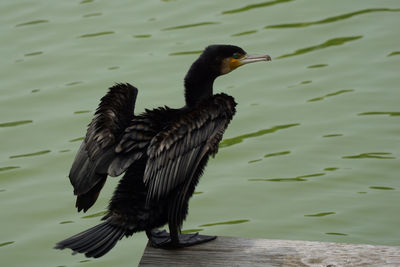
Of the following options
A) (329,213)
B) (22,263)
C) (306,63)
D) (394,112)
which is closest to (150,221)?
(22,263)

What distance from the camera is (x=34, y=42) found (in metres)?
7.95

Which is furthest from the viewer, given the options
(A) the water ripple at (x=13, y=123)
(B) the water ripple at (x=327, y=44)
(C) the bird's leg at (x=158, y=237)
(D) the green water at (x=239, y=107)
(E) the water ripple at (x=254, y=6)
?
(E) the water ripple at (x=254, y=6)

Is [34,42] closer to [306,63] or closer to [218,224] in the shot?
[306,63]

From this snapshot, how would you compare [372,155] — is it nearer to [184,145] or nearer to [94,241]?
[184,145]

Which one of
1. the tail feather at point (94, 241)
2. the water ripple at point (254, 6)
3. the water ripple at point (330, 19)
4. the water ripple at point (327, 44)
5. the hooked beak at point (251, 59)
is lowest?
the tail feather at point (94, 241)

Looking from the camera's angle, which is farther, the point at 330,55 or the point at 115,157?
the point at 330,55

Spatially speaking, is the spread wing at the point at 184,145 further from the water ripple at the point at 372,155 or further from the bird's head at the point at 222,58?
the water ripple at the point at 372,155

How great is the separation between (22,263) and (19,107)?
7.02 feet

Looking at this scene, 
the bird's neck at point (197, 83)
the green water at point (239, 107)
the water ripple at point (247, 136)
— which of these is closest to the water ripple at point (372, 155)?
the green water at point (239, 107)

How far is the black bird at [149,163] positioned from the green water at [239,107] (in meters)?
1.23

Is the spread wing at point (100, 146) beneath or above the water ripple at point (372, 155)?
above

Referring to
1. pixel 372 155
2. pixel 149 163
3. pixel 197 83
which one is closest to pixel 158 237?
pixel 149 163

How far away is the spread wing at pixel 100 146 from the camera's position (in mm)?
3770

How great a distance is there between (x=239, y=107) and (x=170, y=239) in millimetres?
2866
